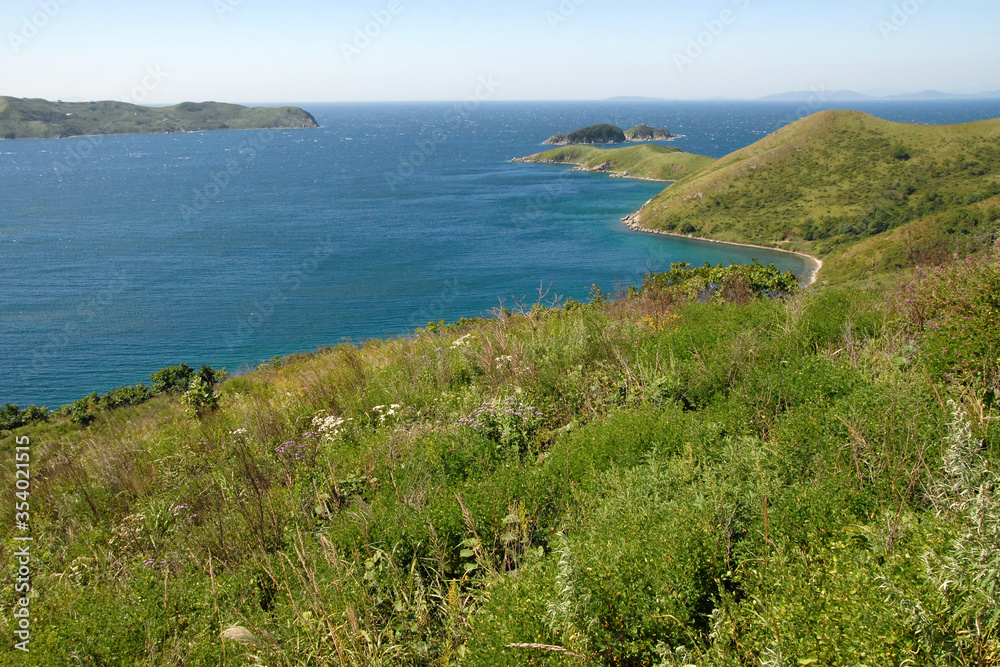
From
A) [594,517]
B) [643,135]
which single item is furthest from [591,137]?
[594,517]

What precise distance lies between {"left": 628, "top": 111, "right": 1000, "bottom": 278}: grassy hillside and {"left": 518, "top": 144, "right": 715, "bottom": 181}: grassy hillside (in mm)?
15536

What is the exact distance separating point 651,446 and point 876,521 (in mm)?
1617

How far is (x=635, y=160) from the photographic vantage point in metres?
134

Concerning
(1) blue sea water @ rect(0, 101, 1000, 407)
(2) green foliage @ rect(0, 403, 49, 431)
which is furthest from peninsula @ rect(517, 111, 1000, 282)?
(2) green foliage @ rect(0, 403, 49, 431)

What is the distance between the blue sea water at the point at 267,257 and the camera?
44.0 meters

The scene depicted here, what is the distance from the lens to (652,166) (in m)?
127

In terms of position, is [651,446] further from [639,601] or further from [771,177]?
[771,177]

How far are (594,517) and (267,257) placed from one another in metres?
68.0

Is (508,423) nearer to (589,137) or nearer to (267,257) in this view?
(267,257)

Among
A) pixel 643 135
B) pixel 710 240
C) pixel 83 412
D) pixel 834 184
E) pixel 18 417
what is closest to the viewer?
pixel 83 412

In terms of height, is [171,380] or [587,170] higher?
[587,170]

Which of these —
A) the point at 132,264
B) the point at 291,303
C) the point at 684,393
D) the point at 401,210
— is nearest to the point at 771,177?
the point at 401,210

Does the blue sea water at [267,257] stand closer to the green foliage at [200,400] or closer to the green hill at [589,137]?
the green foliage at [200,400]

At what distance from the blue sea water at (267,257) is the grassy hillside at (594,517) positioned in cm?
2770
